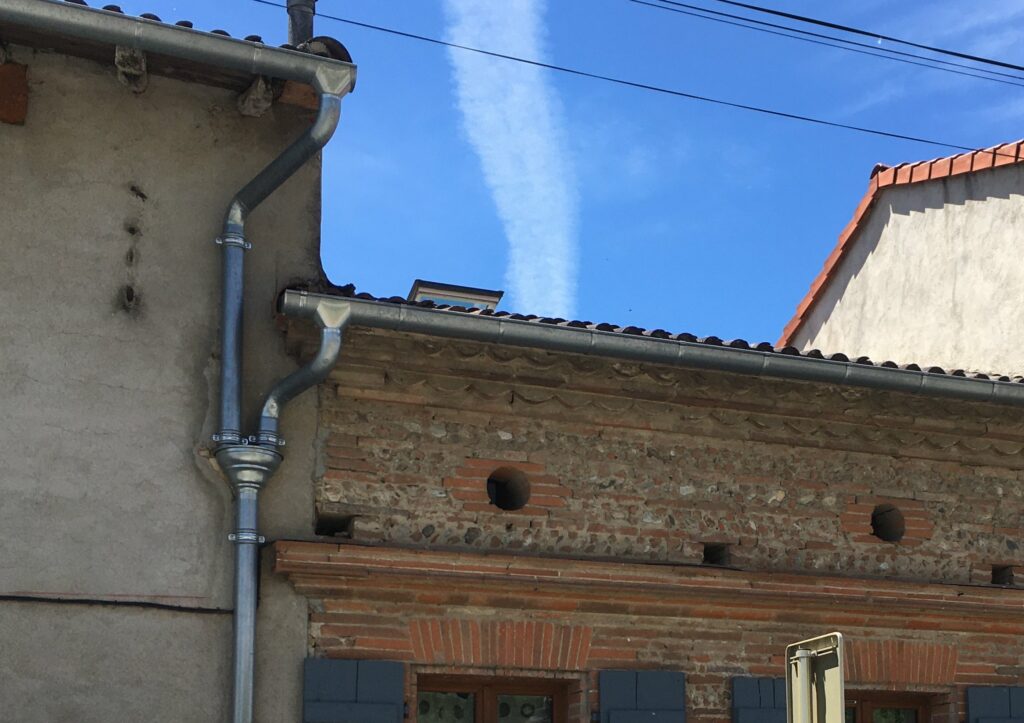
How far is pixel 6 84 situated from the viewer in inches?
316

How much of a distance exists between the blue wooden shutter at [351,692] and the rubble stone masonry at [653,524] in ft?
0.42

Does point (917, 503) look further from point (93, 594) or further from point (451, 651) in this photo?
point (93, 594)

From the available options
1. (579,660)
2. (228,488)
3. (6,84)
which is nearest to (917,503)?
(579,660)

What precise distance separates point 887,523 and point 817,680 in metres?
4.20

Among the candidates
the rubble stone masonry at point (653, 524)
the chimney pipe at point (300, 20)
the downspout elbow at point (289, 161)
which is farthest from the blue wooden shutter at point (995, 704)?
the chimney pipe at point (300, 20)

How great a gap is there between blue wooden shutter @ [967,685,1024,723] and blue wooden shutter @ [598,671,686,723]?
1.87 meters

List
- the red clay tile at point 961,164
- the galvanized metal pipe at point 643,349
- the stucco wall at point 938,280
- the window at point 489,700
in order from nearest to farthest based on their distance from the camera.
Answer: the galvanized metal pipe at point 643,349 → the window at point 489,700 → the stucco wall at point 938,280 → the red clay tile at point 961,164

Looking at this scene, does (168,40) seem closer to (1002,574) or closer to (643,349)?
(643,349)

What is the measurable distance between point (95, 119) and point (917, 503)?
527 cm

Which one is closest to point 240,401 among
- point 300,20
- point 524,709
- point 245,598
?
point 245,598

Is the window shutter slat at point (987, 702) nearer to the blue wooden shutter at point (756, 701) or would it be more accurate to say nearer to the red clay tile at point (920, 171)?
the blue wooden shutter at point (756, 701)

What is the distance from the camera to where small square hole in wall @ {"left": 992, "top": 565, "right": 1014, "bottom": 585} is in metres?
9.62

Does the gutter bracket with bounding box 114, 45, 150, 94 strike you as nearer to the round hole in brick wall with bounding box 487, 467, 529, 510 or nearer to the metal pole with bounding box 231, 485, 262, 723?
the metal pole with bounding box 231, 485, 262, 723

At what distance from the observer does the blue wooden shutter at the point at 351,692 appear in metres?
7.71
